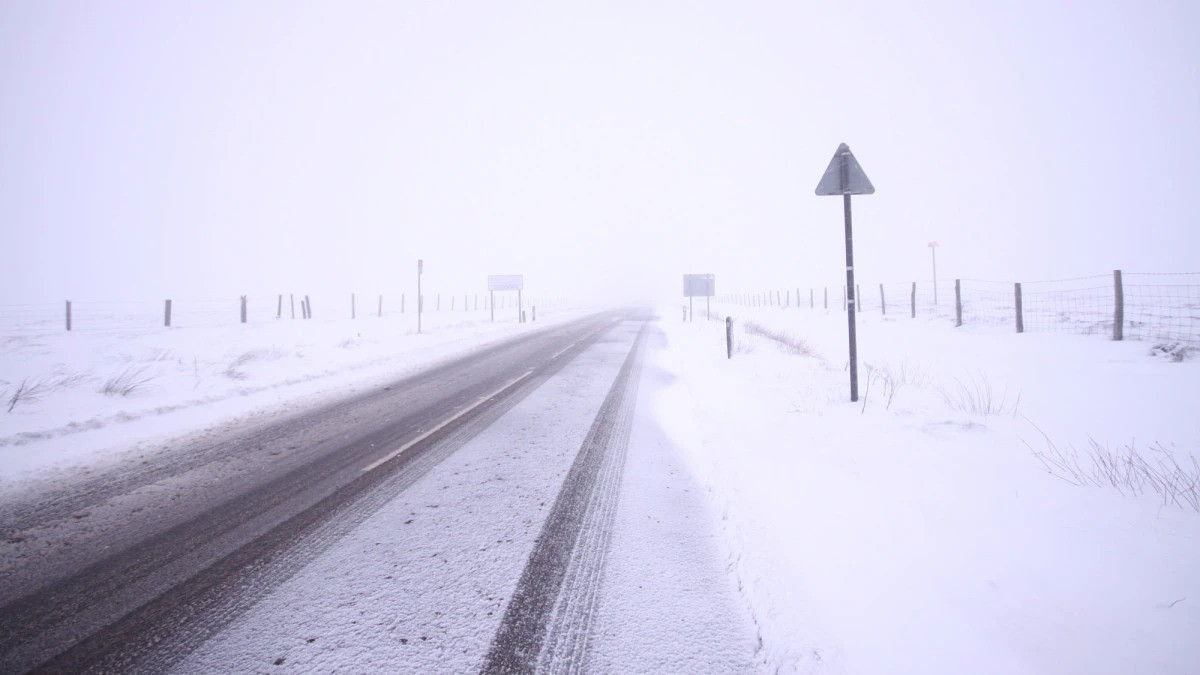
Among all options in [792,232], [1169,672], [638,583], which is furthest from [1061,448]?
[792,232]

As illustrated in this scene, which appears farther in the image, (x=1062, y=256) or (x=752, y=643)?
(x=1062, y=256)

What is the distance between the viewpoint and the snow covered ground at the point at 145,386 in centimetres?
517

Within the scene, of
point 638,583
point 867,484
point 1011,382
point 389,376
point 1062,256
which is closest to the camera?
point 638,583

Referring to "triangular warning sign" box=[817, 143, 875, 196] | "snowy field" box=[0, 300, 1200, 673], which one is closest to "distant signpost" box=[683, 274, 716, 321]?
"snowy field" box=[0, 300, 1200, 673]

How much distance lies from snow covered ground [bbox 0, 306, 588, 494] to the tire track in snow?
4910 millimetres

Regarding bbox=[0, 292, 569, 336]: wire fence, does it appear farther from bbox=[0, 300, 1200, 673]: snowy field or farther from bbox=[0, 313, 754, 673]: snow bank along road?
bbox=[0, 313, 754, 673]: snow bank along road

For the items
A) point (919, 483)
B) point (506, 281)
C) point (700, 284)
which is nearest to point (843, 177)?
point (919, 483)

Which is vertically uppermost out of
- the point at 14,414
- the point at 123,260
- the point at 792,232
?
the point at 792,232

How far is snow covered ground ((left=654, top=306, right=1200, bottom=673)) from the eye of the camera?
200 centimetres

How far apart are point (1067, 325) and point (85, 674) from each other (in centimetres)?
2256

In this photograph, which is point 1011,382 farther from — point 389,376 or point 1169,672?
point 389,376

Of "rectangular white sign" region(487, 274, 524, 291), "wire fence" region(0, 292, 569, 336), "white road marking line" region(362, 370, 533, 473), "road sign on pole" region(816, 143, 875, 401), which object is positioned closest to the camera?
"white road marking line" region(362, 370, 533, 473)

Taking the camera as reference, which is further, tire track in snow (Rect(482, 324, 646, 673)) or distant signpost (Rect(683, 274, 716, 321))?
distant signpost (Rect(683, 274, 716, 321))

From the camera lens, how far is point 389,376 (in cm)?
943
